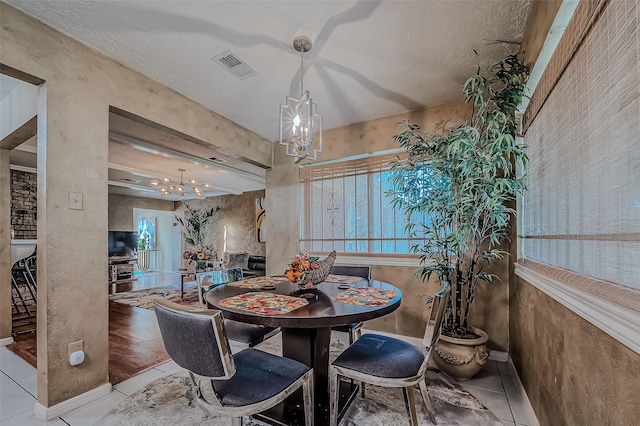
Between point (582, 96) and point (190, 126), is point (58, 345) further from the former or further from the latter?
point (582, 96)

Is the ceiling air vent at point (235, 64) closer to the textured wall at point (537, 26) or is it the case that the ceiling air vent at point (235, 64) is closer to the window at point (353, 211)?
the window at point (353, 211)

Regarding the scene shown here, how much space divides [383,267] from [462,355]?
1229mm

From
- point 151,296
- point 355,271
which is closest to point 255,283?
point 355,271

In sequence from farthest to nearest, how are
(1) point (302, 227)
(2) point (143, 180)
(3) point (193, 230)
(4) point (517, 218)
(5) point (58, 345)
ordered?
(2) point (143, 180) < (3) point (193, 230) < (1) point (302, 227) < (4) point (517, 218) < (5) point (58, 345)

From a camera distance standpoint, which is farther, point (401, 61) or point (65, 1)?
point (401, 61)

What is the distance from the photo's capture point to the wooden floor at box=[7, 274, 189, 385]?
97.4 inches

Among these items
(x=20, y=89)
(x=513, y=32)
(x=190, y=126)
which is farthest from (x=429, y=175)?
(x=20, y=89)

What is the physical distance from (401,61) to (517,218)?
1544 mm

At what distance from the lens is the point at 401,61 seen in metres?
2.21

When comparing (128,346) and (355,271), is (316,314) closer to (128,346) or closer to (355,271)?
(355,271)

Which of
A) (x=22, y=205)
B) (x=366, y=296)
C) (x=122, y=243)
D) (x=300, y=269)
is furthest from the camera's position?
(x=122, y=243)

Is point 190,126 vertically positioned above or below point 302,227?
above

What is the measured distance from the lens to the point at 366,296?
172 centimetres

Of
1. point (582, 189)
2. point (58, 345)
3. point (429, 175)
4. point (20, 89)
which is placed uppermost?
Result: point (20, 89)
